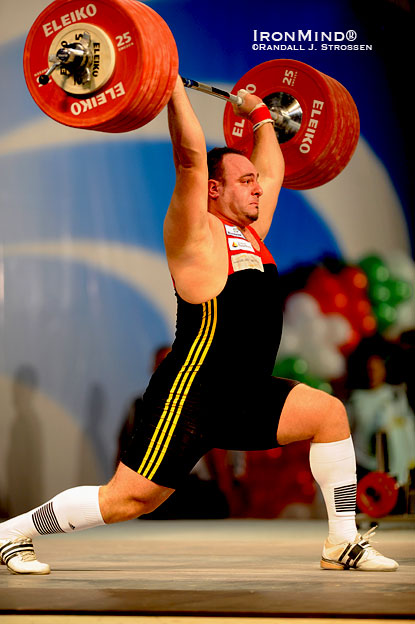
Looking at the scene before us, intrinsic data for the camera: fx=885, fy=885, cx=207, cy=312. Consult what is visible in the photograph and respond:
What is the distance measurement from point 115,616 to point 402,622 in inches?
26.7

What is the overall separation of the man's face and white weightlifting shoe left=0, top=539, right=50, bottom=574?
1.33 m

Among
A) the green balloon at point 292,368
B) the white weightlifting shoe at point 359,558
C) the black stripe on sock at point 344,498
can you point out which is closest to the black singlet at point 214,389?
the black stripe on sock at point 344,498

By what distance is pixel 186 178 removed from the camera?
2.76 metres

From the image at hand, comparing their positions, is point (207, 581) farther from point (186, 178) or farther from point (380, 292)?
point (380, 292)

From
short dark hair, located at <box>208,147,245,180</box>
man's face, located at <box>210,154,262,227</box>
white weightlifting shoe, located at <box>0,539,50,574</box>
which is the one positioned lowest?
white weightlifting shoe, located at <box>0,539,50,574</box>

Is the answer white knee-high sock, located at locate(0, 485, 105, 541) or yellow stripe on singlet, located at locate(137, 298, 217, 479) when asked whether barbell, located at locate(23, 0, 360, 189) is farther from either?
white knee-high sock, located at locate(0, 485, 105, 541)

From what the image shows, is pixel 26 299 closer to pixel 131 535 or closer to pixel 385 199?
pixel 131 535

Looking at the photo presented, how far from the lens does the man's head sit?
3.10 metres

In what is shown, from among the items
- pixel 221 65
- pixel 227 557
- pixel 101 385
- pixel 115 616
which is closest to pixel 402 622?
pixel 115 616

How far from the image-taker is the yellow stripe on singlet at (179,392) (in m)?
2.75

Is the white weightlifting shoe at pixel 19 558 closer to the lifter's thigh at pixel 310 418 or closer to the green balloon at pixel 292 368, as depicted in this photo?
the lifter's thigh at pixel 310 418

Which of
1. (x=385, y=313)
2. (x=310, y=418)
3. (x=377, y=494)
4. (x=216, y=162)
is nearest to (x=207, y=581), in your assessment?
(x=310, y=418)

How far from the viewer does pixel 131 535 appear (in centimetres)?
490

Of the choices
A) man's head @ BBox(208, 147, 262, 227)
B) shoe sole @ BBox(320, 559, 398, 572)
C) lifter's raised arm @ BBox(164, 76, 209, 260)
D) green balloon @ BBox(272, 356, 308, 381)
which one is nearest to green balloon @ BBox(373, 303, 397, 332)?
green balloon @ BBox(272, 356, 308, 381)
